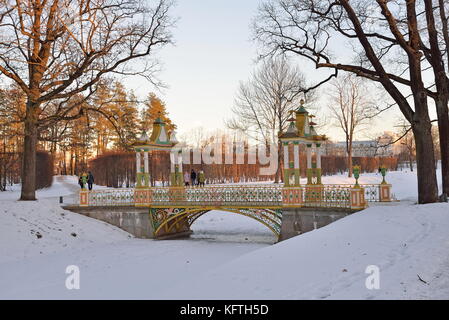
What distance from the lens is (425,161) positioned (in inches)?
535

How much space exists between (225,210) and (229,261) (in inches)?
208

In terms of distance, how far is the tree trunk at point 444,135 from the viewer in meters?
14.8

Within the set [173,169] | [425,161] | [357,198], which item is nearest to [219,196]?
[173,169]

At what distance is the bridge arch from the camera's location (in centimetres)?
1666

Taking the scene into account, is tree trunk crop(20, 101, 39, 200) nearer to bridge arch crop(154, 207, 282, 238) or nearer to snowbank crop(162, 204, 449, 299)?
bridge arch crop(154, 207, 282, 238)

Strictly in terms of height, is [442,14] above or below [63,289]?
above

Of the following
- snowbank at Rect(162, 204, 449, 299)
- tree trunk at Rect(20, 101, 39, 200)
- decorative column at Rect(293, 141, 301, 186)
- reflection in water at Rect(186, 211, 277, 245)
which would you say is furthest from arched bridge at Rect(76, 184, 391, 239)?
snowbank at Rect(162, 204, 449, 299)

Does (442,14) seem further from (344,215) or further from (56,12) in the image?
(56,12)

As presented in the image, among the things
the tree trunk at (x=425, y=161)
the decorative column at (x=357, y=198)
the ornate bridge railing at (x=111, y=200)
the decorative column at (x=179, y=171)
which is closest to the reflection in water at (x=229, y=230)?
the decorative column at (x=179, y=171)

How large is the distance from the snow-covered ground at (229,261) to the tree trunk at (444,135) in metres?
2.83

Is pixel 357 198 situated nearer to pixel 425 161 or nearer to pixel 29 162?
pixel 425 161
